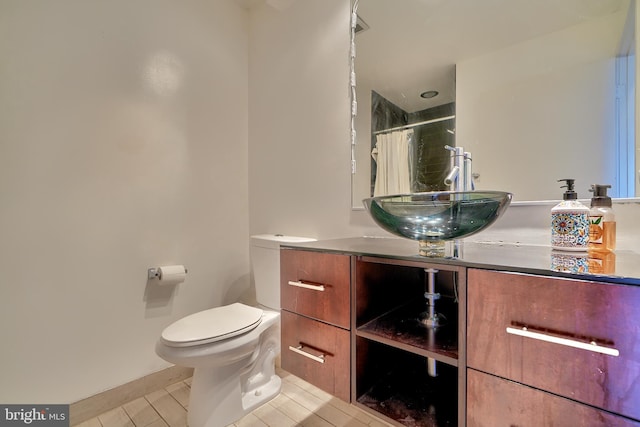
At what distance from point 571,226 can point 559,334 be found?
424mm

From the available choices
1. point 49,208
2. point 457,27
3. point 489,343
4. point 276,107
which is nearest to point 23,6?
point 49,208

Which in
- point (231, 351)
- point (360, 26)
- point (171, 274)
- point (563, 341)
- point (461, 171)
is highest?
point (360, 26)

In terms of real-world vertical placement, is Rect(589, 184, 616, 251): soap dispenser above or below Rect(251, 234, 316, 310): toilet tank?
above

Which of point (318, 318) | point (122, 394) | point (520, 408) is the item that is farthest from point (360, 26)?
point (122, 394)

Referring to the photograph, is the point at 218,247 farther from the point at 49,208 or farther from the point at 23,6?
the point at 23,6

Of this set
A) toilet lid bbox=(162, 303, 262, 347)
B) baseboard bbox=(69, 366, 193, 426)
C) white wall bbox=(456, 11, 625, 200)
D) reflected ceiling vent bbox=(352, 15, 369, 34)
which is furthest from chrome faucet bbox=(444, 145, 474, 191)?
baseboard bbox=(69, 366, 193, 426)

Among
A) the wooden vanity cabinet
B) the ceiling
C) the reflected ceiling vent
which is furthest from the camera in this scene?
the reflected ceiling vent

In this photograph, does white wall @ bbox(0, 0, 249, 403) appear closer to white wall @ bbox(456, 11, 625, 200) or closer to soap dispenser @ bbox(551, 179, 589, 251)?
white wall @ bbox(456, 11, 625, 200)

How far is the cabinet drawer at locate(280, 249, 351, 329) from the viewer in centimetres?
83

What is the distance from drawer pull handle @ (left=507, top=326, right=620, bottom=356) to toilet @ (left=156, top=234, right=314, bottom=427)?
1.02 meters

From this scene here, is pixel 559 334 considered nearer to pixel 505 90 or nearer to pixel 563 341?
pixel 563 341

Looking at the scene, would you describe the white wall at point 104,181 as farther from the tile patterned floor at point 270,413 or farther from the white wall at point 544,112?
the white wall at point 544,112

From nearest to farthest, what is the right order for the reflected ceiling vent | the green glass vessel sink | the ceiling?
the green glass vessel sink → the ceiling → the reflected ceiling vent

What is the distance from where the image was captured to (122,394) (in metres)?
1.44
